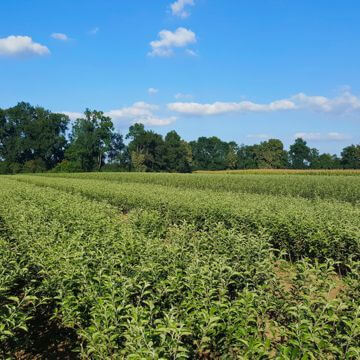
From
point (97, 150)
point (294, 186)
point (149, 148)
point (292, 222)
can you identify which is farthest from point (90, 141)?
point (292, 222)

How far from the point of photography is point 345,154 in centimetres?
9744

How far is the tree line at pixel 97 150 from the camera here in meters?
87.9

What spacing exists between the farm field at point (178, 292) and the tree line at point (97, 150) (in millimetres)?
76656

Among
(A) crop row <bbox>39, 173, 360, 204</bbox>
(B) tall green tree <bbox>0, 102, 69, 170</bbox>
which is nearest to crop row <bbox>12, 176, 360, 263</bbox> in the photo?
(A) crop row <bbox>39, 173, 360, 204</bbox>

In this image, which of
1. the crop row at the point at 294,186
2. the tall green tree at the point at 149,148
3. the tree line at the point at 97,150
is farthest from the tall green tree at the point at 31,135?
the crop row at the point at 294,186

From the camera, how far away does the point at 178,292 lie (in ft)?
13.7

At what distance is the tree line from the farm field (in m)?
76.7

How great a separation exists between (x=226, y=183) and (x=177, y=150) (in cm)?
6017

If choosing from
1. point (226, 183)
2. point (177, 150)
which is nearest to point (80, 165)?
point (177, 150)

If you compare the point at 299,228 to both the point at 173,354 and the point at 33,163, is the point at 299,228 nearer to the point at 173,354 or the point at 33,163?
the point at 173,354

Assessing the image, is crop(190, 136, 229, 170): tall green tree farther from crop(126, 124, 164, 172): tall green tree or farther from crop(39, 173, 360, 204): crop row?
crop(39, 173, 360, 204): crop row

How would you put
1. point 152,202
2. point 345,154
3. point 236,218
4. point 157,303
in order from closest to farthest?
point 157,303
point 236,218
point 152,202
point 345,154

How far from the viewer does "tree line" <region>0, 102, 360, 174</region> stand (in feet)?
289

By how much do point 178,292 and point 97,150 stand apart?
88.7 meters
